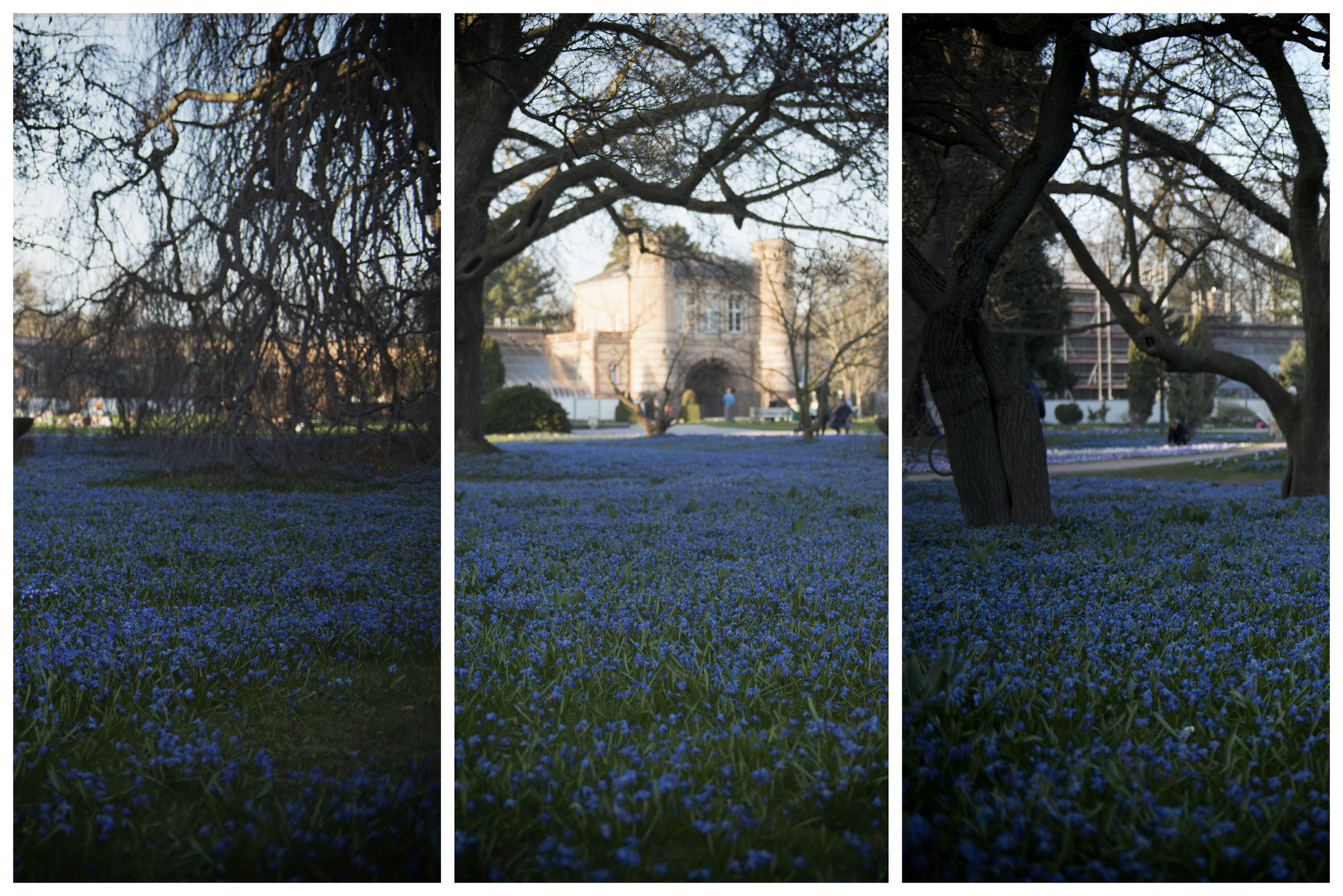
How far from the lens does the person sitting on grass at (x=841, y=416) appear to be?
6.86 metres

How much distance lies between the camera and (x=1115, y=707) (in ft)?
7.80

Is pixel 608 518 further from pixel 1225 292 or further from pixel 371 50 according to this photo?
pixel 1225 292

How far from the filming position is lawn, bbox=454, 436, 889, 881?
82.7 inches

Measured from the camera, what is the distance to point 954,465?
381 centimetres

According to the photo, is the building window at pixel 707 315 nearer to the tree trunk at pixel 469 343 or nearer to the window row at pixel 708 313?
the window row at pixel 708 313

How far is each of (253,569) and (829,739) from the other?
2.41 meters

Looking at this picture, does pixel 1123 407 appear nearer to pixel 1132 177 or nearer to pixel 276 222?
pixel 1132 177

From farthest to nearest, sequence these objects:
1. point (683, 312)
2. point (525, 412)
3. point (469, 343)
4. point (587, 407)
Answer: point (525, 412) → point (587, 407) → point (469, 343) → point (683, 312)

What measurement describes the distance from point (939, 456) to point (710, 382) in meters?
1.75

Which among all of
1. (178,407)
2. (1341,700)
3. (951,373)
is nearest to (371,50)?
(178,407)

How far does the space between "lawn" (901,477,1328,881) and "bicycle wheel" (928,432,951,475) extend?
1.10 feet

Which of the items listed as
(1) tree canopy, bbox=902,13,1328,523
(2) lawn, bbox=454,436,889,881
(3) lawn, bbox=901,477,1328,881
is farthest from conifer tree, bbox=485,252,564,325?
(3) lawn, bbox=901,477,1328,881

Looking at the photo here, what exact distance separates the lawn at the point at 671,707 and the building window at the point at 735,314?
138 centimetres

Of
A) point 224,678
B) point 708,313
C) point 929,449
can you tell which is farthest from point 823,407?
point 224,678
